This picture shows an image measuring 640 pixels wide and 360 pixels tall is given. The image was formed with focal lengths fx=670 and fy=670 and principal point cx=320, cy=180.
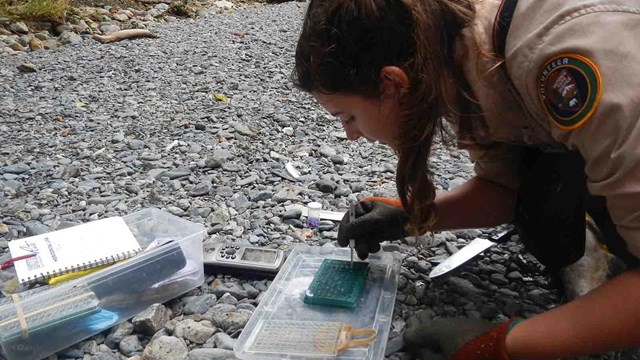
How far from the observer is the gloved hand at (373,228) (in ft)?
5.38

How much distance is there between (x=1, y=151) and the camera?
8.96ft

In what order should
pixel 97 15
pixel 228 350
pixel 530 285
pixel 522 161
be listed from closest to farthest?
pixel 228 350, pixel 522 161, pixel 530 285, pixel 97 15

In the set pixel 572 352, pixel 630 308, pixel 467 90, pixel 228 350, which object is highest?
pixel 467 90

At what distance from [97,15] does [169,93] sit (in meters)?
2.65

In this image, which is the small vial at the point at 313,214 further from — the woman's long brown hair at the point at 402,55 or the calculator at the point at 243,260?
the woman's long brown hair at the point at 402,55

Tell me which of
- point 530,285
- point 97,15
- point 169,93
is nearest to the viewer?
point 530,285

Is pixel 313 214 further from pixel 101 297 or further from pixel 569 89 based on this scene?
pixel 569 89

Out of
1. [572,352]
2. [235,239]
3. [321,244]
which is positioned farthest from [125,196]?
[572,352]

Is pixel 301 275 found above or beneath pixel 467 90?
beneath

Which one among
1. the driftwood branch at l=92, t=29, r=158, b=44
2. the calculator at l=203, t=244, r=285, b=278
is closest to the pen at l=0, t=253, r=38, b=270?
the calculator at l=203, t=244, r=285, b=278

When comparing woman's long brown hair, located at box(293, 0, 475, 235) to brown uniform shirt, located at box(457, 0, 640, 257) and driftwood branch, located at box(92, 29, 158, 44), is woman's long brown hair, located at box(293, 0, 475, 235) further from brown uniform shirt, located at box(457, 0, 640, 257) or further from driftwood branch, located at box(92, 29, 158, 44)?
driftwood branch, located at box(92, 29, 158, 44)

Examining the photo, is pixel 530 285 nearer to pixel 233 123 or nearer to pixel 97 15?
pixel 233 123

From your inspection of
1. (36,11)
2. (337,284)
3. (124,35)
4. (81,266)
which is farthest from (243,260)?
(36,11)

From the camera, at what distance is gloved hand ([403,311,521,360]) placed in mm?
1235
